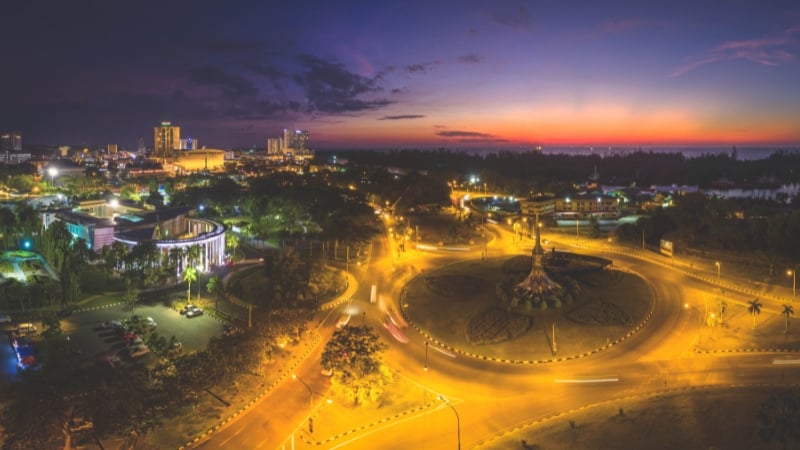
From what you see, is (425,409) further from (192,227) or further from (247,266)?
(192,227)

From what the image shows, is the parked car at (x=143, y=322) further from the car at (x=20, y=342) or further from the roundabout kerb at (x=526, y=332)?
the roundabout kerb at (x=526, y=332)

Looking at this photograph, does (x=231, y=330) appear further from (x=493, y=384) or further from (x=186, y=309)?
(x=493, y=384)

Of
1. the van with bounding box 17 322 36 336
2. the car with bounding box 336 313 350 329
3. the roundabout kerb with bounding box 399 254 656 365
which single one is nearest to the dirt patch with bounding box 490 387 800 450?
the roundabout kerb with bounding box 399 254 656 365

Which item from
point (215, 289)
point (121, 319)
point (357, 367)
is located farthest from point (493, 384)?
point (121, 319)

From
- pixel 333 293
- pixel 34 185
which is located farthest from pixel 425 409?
pixel 34 185

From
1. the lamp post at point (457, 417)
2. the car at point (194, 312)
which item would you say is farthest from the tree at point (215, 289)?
the lamp post at point (457, 417)

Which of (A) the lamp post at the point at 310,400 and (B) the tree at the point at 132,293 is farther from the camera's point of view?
(B) the tree at the point at 132,293

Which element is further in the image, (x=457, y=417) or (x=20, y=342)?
(x=20, y=342)
